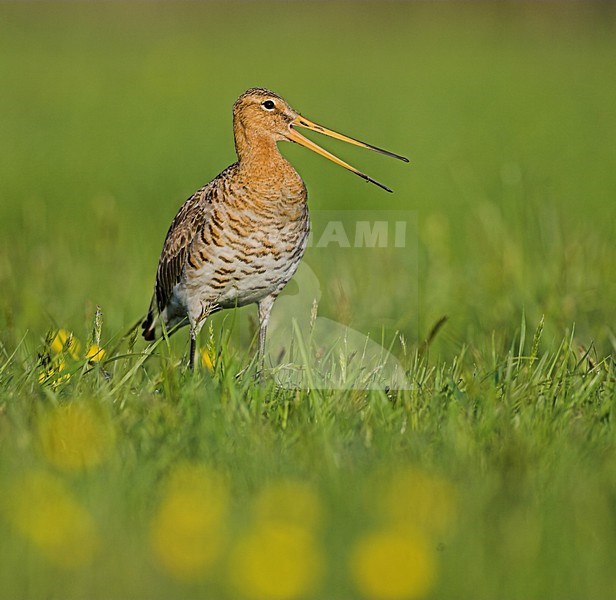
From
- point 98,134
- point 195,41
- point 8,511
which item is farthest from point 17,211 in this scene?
point 195,41

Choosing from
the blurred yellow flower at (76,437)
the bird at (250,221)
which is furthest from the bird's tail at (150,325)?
the blurred yellow flower at (76,437)

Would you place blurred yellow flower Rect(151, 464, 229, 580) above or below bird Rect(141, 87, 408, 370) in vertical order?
below

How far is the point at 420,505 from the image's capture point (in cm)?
338

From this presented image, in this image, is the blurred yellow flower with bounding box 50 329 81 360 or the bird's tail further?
the bird's tail

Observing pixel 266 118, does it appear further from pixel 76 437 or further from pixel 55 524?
pixel 55 524

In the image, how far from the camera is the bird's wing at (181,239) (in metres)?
5.46

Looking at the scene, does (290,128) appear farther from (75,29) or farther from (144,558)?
(75,29)

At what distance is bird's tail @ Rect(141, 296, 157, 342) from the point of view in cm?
611

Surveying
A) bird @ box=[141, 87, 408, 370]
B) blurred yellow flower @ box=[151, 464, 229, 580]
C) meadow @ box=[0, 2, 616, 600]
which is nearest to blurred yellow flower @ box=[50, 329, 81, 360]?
meadow @ box=[0, 2, 616, 600]

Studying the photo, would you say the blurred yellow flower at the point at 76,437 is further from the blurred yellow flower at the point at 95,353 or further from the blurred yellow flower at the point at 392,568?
the blurred yellow flower at the point at 392,568

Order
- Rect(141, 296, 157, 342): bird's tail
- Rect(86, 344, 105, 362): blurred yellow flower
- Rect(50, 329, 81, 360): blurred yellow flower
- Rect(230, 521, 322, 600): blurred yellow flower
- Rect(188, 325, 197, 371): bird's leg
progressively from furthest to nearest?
Rect(141, 296, 157, 342): bird's tail, Rect(188, 325, 197, 371): bird's leg, Rect(50, 329, 81, 360): blurred yellow flower, Rect(86, 344, 105, 362): blurred yellow flower, Rect(230, 521, 322, 600): blurred yellow flower

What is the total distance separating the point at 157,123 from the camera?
50.8 feet

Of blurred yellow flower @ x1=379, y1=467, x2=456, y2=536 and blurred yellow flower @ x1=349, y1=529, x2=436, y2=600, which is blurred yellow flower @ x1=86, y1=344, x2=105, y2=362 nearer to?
blurred yellow flower @ x1=379, y1=467, x2=456, y2=536

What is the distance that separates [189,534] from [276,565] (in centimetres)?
34
